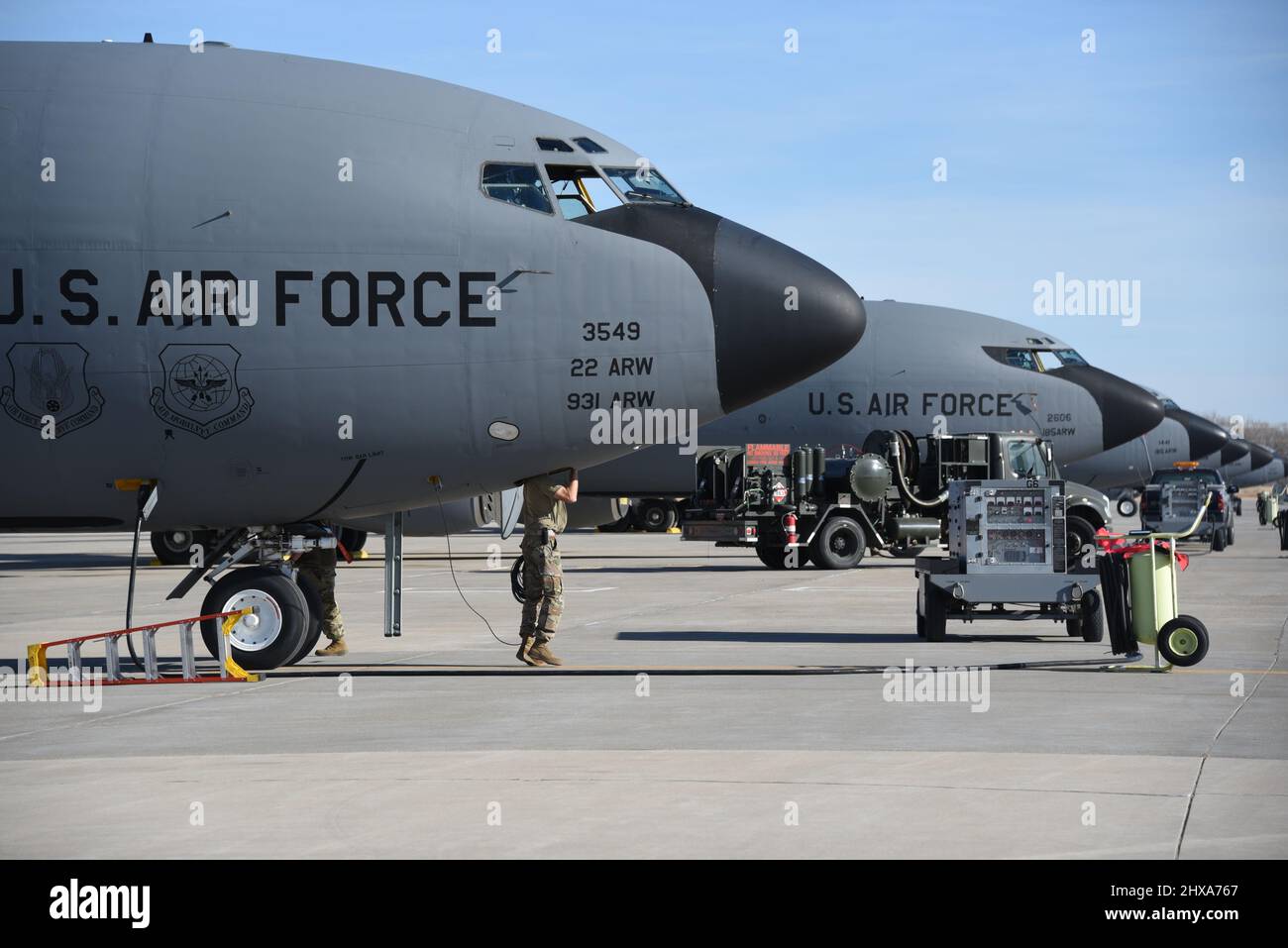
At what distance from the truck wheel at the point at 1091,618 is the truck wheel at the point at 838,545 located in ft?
47.8

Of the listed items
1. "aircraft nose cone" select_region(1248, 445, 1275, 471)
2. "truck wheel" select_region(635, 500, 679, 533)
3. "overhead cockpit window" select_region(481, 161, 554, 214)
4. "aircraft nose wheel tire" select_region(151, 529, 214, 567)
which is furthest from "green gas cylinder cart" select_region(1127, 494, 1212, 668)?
"aircraft nose cone" select_region(1248, 445, 1275, 471)

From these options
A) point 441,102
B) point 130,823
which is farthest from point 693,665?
point 130,823

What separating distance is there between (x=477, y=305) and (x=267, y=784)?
618 cm

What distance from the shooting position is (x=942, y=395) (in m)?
38.4

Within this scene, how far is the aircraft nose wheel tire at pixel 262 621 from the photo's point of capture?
47.3 ft

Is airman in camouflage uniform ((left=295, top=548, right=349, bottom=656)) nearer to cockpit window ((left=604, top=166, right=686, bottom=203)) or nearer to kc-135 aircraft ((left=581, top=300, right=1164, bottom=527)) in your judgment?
cockpit window ((left=604, top=166, right=686, bottom=203))

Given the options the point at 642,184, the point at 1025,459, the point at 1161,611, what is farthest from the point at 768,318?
the point at 1025,459

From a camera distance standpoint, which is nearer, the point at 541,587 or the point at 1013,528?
the point at 541,587

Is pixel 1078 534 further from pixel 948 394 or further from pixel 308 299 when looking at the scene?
pixel 308 299

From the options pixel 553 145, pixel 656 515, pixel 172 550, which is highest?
pixel 553 145

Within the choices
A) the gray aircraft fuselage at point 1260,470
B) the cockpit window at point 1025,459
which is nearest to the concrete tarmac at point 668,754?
the cockpit window at point 1025,459

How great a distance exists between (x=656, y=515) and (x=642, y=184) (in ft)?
133

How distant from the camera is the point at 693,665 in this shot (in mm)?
15273
